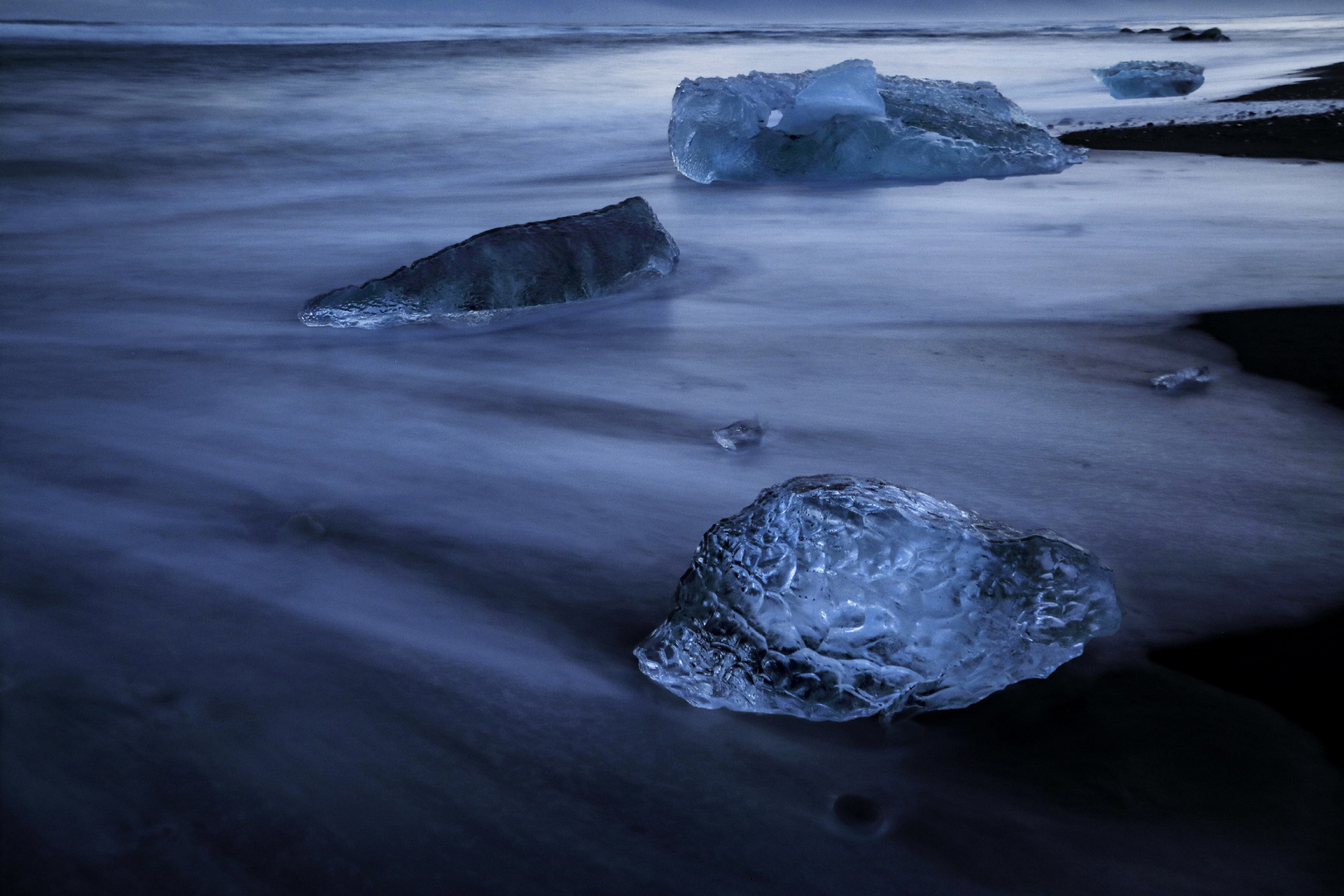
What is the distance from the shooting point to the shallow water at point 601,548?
844 millimetres

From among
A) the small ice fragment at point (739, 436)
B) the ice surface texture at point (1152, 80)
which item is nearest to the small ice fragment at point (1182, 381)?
the small ice fragment at point (739, 436)

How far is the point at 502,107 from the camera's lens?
28.1ft

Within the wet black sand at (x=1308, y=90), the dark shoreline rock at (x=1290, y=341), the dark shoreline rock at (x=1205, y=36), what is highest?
the dark shoreline rock at (x=1205, y=36)

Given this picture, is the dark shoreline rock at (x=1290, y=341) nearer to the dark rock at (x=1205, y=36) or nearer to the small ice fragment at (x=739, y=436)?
the small ice fragment at (x=739, y=436)

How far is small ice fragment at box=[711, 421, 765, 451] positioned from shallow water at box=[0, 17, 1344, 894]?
3 centimetres

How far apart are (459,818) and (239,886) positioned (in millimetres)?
200

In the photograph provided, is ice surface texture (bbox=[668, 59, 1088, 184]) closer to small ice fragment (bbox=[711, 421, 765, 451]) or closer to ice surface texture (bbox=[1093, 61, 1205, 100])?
small ice fragment (bbox=[711, 421, 765, 451])

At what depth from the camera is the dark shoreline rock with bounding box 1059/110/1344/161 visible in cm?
493

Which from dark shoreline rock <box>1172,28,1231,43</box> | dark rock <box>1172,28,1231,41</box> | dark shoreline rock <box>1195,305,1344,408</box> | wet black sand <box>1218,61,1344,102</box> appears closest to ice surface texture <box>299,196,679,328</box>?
dark shoreline rock <box>1195,305,1344,408</box>

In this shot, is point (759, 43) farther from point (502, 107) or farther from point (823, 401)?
point (823, 401)

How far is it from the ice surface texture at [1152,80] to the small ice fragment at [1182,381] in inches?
317

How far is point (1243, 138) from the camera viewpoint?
543cm

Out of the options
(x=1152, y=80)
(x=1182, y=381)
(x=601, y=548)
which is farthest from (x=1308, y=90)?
→ (x=601, y=548)

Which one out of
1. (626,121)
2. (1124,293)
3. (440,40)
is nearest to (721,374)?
(1124,293)
